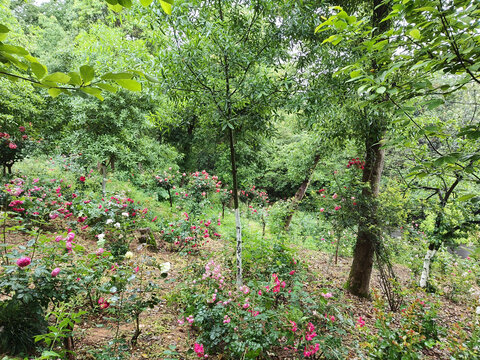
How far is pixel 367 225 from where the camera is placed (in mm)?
3695

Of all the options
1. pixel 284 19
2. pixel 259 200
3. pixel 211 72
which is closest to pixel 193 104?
pixel 211 72

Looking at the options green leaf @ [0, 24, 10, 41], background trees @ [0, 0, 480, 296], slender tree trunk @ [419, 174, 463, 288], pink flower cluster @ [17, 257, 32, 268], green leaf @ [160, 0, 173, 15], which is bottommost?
pink flower cluster @ [17, 257, 32, 268]

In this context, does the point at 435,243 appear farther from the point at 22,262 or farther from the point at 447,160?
the point at 22,262

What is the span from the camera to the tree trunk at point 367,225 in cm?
369

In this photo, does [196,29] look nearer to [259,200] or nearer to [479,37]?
[479,37]

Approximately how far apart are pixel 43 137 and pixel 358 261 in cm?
795

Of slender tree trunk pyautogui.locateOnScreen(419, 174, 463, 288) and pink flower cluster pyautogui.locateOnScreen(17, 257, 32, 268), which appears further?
slender tree trunk pyautogui.locateOnScreen(419, 174, 463, 288)

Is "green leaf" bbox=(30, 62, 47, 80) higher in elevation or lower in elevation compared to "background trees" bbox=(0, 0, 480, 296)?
lower

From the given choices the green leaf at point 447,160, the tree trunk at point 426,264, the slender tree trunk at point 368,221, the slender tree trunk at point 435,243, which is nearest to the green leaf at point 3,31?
the green leaf at point 447,160

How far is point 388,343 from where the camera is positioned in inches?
74.9

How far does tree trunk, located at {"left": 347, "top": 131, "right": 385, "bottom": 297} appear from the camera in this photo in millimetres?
3688

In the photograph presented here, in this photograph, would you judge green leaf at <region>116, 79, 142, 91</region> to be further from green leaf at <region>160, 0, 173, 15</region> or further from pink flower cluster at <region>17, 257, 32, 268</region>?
pink flower cluster at <region>17, 257, 32, 268</region>

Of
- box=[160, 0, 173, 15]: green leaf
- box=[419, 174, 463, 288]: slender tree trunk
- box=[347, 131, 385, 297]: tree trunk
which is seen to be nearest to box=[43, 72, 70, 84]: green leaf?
box=[160, 0, 173, 15]: green leaf

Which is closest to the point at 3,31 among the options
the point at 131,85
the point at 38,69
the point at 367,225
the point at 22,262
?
the point at 38,69
